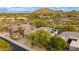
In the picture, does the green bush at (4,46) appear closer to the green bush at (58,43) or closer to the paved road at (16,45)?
the paved road at (16,45)

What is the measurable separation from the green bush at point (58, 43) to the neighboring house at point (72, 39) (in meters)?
0.03

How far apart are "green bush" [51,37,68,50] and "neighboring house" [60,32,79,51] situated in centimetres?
3

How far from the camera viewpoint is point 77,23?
1464 mm

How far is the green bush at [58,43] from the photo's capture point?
4.79ft

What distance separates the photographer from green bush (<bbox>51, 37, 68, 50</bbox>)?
1.46m

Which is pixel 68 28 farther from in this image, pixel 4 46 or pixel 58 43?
pixel 4 46

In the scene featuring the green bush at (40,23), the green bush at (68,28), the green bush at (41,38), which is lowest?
the green bush at (41,38)

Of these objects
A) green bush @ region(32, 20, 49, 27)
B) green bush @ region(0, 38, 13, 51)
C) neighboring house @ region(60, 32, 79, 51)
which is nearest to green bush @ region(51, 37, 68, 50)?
neighboring house @ region(60, 32, 79, 51)

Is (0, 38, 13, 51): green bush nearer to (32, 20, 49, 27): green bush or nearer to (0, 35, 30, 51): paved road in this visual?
(0, 35, 30, 51): paved road

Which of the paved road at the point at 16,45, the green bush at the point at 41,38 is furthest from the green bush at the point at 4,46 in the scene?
the green bush at the point at 41,38
